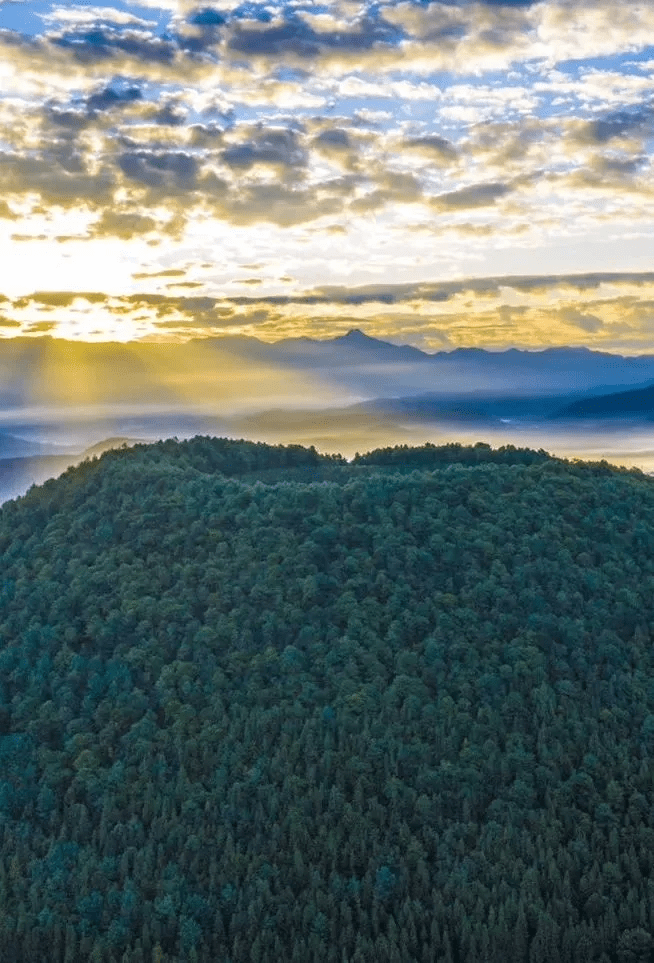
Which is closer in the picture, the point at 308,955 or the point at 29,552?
the point at 308,955

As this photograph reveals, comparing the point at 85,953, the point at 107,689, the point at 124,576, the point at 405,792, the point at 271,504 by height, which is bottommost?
the point at 85,953

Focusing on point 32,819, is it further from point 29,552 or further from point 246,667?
point 29,552

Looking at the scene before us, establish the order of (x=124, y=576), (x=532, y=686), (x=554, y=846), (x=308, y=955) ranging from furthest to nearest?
(x=124, y=576), (x=532, y=686), (x=554, y=846), (x=308, y=955)

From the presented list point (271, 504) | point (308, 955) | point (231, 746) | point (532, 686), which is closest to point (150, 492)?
point (271, 504)

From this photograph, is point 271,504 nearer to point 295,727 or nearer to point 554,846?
point 295,727

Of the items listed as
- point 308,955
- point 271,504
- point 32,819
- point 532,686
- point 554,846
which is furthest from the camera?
point 271,504

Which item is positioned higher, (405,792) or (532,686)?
(532,686)
